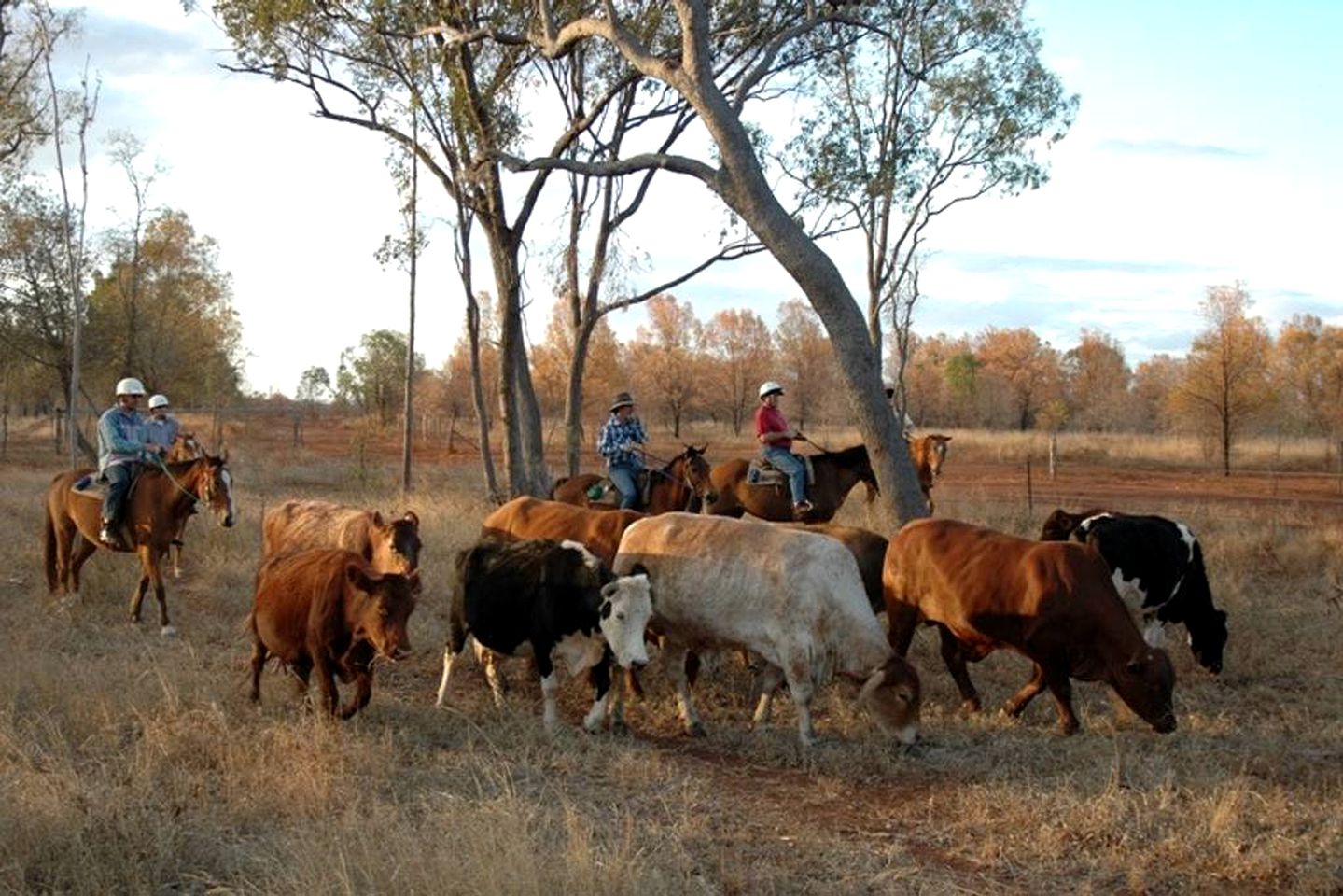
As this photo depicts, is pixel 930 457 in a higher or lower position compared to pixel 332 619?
higher

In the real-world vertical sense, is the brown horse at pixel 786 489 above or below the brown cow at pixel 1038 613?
above

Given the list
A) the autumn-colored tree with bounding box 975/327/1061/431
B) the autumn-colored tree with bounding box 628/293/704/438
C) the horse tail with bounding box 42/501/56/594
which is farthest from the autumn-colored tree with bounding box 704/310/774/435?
the horse tail with bounding box 42/501/56/594

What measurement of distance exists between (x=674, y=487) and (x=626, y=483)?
0.71 meters

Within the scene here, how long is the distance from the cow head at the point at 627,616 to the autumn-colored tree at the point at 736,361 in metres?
65.1

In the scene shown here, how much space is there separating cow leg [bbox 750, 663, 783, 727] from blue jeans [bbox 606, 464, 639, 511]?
6134 mm

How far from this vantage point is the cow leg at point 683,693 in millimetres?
8805

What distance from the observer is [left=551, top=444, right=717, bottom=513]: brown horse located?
1541cm

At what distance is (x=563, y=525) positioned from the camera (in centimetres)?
1103

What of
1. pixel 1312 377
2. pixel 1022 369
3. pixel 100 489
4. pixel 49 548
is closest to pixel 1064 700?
pixel 100 489

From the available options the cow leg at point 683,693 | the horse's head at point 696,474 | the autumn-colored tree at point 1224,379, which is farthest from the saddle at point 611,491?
the autumn-colored tree at point 1224,379

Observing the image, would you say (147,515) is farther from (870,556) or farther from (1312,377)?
(1312,377)

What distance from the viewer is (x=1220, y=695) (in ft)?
34.1

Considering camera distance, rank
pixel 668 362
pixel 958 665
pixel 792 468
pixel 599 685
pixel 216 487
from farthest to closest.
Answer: pixel 668 362 → pixel 792 468 → pixel 216 487 → pixel 958 665 → pixel 599 685

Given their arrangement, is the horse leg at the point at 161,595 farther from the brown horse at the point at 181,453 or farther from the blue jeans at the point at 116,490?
the brown horse at the point at 181,453
